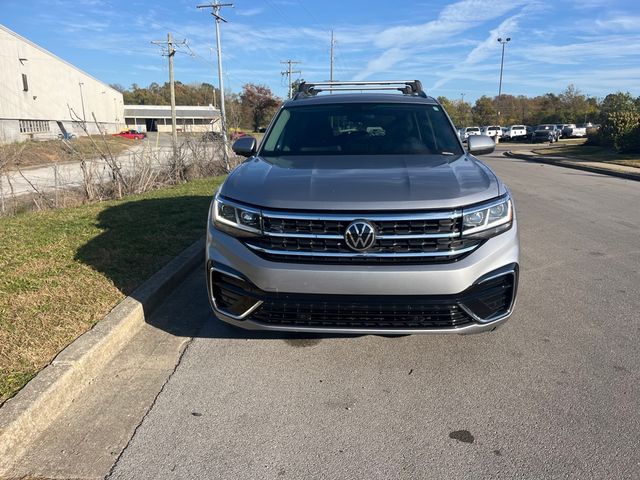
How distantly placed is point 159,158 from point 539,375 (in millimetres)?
11054

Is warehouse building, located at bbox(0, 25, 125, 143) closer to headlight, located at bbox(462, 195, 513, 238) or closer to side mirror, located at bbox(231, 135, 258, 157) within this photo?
side mirror, located at bbox(231, 135, 258, 157)

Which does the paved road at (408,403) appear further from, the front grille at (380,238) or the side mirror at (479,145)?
the side mirror at (479,145)

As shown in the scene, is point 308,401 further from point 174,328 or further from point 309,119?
point 309,119

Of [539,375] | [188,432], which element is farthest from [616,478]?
[188,432]

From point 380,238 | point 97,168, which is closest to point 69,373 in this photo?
point 380,238

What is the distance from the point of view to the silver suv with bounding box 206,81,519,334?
A: 3.06m

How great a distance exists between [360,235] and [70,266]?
3.35 m

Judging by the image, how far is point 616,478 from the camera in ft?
7.88

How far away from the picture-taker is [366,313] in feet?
10.2

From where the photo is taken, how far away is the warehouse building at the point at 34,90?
1911 inches

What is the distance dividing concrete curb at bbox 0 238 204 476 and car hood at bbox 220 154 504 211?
4.43 feet

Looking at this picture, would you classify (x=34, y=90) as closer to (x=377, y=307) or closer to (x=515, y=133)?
(x=515, y=133)

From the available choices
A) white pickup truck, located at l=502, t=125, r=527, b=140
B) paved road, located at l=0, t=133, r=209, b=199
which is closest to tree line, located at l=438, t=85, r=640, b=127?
white pickup truck, located at l=502, t=125, r=527, b=140

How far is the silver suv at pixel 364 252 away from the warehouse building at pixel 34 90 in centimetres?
4119
